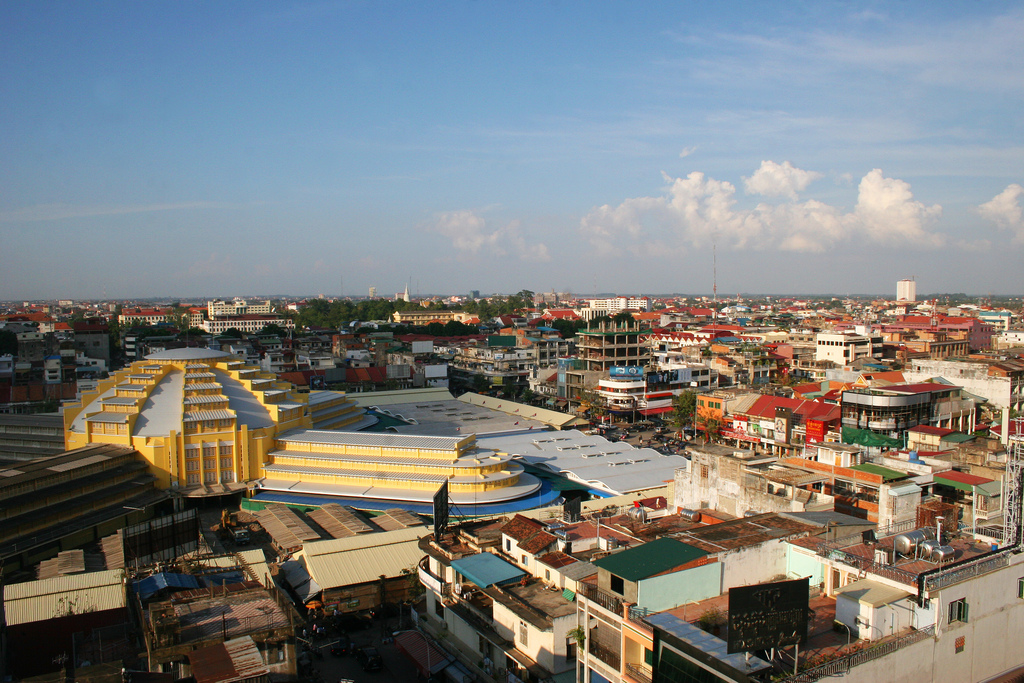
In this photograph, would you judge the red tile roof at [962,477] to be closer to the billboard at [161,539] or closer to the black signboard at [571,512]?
the black signboard at [571,512]

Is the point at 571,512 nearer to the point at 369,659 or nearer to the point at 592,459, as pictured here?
the point at 369,659

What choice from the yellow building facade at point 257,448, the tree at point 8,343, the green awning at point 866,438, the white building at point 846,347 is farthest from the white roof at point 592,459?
the tree at point 8,343

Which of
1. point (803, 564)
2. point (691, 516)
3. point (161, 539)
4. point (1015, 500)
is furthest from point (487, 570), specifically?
point (1015, 500)

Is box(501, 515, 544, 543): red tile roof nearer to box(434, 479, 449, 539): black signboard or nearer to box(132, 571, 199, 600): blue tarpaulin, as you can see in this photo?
box(434, 479, 449, 539): black signboard

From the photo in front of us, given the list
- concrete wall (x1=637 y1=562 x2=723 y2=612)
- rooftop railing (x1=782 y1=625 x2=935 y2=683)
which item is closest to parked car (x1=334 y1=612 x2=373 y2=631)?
Answer: concrete wall (x1=637 y1=562 x2=723 y2=612)

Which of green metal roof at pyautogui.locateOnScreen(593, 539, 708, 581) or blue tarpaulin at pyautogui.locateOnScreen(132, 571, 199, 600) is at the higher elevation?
green metal roof at pyautogui.locateOnScreen(593, 539, 708, 581)

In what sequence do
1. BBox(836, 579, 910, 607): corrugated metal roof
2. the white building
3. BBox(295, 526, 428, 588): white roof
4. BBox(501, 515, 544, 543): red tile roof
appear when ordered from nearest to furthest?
BBox(836, 579, 910, 607): corrugated metal roof, BBox(501, 515, 544, 543): red tile roof, BBox(295, 526, 428, 588): white roof, the white building

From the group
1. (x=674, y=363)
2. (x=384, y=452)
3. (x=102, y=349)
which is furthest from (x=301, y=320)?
(x=384, y=452)
